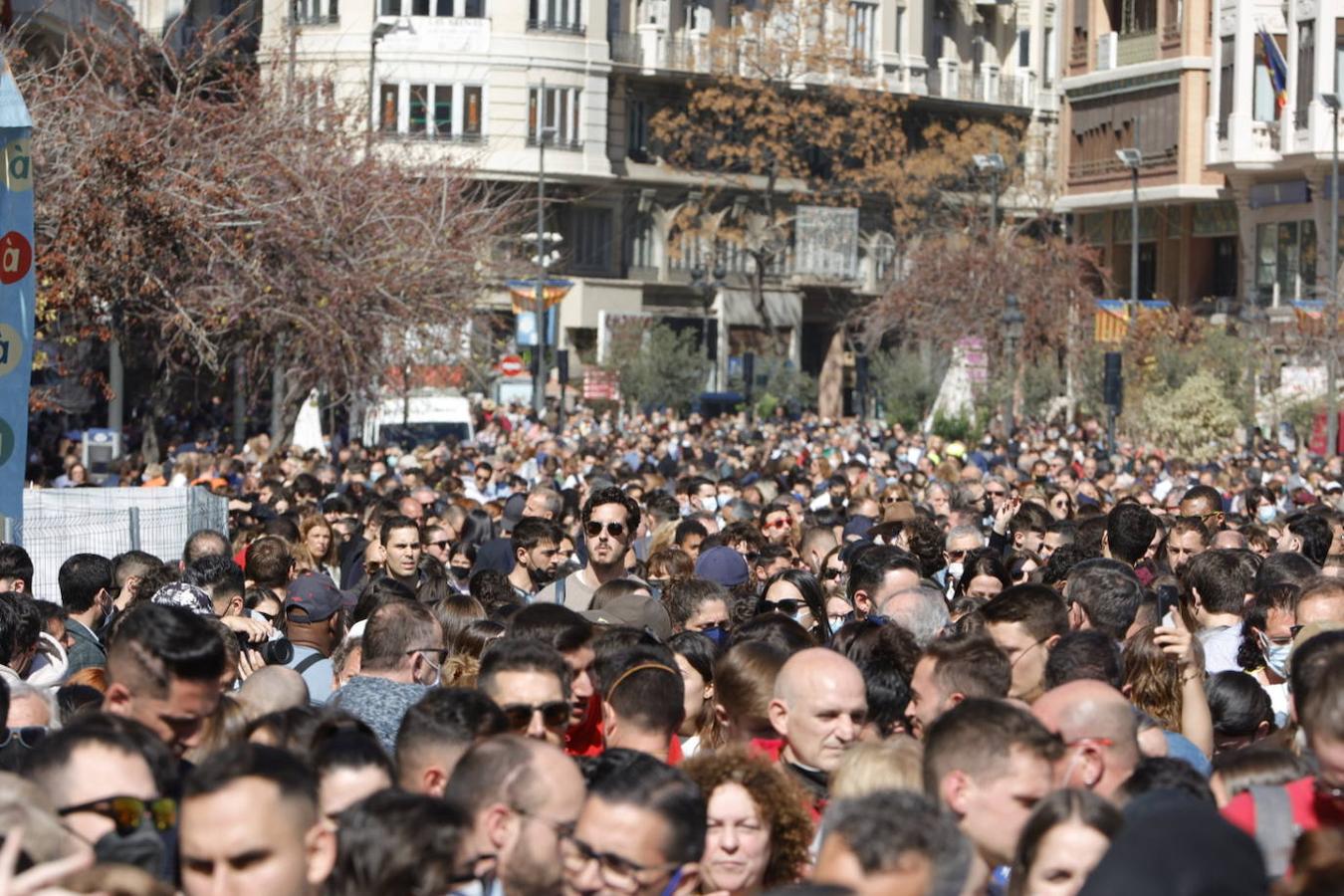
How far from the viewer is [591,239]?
63719 millimetres

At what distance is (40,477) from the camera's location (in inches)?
1158

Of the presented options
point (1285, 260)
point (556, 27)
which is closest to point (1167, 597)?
point (1285, 260)

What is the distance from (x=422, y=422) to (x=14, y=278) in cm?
2588

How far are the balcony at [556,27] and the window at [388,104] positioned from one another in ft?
13.4

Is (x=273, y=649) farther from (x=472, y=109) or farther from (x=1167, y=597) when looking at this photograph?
(x=472, y=109)

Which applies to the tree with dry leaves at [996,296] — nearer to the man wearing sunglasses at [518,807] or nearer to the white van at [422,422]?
the white van at [422,422]

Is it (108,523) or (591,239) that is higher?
(591,239)

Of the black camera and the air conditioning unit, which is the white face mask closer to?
the black camera

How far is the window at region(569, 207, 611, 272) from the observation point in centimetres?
6319

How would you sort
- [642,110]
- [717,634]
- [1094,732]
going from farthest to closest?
[642,110], [717,634], [1094,732]

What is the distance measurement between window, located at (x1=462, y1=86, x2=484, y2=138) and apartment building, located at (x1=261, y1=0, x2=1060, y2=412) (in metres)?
0.05

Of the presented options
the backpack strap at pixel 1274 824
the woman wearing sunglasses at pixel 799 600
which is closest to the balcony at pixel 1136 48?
the woman wearing sunglasses at pixel 799 600

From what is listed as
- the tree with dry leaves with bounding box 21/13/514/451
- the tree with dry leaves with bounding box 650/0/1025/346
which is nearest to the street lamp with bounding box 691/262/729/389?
the tree with dry leaves with bounding box 650/0/1025/346

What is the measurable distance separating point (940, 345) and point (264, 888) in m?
57.4
